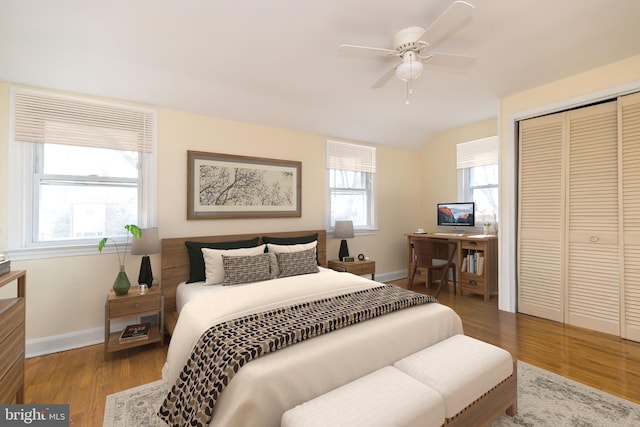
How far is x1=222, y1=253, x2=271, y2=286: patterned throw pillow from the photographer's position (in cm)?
272

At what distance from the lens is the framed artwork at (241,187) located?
126 inches

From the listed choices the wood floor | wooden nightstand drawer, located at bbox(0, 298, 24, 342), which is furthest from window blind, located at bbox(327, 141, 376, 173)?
wooden nightstand drawer, located at bbox(0, 298, 24, 342)

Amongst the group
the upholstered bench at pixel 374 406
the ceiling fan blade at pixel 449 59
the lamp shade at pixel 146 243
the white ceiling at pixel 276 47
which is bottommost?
the upholstered bench at pixel 374 406

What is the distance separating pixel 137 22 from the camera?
1.94 meters

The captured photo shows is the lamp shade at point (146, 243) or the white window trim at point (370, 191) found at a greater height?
the white window trim at point (370, 191)

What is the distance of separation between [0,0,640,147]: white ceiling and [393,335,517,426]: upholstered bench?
205 cm

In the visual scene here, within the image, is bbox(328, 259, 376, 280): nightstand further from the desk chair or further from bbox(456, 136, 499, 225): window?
bbox(456, 136, 499, 225): window

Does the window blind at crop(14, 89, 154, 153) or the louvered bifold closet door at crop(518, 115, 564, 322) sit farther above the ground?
the window blind at crop(14, 89, 154, 153)

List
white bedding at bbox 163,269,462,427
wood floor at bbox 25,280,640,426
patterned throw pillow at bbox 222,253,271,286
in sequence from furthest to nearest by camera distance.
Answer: patterned throw pillow at bbox 222,253,271,286 < wood floor at bbox 25,280,640,426 < white bedding at bbox 163,269,462,427

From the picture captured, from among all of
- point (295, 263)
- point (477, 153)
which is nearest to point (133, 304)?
point (295, 263)

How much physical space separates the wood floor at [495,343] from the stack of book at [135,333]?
0.51 feet

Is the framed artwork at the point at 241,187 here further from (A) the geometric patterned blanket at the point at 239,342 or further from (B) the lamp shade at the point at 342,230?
(A) the geometric patterned blanket at the point at 239,342

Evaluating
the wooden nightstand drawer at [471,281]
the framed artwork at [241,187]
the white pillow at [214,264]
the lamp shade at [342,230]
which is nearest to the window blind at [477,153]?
the wooden nightstand drawer at [471,281]

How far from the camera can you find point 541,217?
321 centimetres
